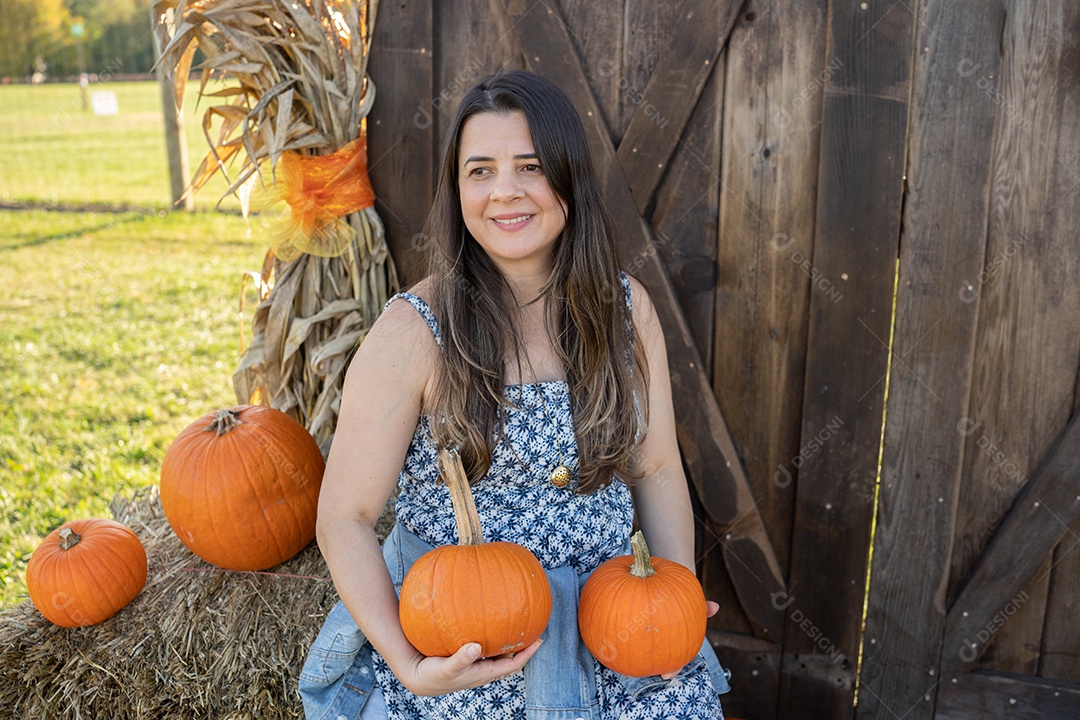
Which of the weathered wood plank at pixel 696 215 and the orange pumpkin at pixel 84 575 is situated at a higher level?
the weathered wood plank at pixel 696 215

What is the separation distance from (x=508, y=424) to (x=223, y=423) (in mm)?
1028

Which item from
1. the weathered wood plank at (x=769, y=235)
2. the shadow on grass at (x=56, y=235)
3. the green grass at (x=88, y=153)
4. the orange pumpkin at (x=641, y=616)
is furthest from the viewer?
the green grass at (x=88, y=153)

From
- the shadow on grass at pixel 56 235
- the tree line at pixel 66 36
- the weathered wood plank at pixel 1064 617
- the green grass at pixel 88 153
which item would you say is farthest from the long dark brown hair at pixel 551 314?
the tree line at pixel 66 36

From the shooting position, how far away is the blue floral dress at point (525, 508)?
201 centimetres

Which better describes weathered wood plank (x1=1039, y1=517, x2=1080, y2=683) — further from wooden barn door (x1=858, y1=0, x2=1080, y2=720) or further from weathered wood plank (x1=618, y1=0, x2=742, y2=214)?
weathered wood plank (x1=618, y1=0, x2=742, y2=214)

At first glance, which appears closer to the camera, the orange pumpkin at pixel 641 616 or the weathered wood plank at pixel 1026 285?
the orange pumpkin at pixel 641 616

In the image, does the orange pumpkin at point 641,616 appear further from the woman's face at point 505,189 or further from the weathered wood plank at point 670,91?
the weathered wood plank at point 670,91

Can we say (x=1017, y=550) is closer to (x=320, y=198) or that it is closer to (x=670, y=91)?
(x=670, y=91)

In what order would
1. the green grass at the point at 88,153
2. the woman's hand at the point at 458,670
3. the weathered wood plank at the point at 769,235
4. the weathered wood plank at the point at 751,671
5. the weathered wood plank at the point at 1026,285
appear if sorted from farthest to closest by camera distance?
the green grass at the point at 88,153 → the weathered wood plank at the point at 751,671 → the weathered wood plank at the point at 769,235 → the weathered wood plank at the point at 1026,285 → the woman's hand at the point at 458,670

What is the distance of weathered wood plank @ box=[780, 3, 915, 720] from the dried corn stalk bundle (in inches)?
56.5

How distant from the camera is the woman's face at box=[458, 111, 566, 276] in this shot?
198 cm

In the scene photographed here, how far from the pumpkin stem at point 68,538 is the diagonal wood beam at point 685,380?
186 cm

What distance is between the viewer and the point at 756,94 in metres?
2.55

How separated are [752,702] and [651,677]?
123 cm
